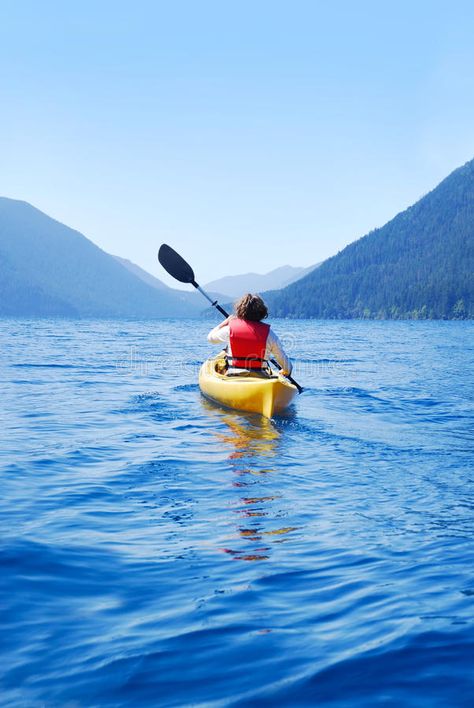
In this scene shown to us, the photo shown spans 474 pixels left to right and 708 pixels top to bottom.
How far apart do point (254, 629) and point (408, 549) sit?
162 cm

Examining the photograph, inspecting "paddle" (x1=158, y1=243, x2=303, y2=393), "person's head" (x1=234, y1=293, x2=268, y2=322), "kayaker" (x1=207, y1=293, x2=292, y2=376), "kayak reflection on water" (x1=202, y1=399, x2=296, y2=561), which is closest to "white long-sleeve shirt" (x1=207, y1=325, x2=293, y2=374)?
"kayaker" (x1=207, y1=293, x2=292, y2=376)

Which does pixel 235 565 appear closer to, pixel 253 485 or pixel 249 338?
pixel 253 485

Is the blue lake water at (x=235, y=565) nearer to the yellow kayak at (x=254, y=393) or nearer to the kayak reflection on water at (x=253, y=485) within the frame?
the kayak reflection on water at (x=253, y=485)

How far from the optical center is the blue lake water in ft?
9.21

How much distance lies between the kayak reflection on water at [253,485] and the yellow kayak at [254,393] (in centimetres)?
19

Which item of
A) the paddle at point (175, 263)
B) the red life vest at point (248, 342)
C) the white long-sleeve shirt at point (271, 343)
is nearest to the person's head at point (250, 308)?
the red life vest at point (248, 342)

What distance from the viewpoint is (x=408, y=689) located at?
2.72 m

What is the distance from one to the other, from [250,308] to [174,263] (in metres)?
6.54

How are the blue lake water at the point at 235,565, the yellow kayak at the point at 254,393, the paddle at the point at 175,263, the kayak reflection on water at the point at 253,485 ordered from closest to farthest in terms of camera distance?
1. the blue lake water at the point at 235,565
2. the kayak reflection on water at the point at 253,485
3. the yellow kayak at the point at 254,393
4. the paddle at the point at 175,263

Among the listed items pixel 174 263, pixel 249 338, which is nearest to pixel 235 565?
pixel 249 338

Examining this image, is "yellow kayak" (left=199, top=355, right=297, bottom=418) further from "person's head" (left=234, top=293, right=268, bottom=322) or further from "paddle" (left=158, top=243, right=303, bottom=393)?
"paddle" (left=158, top=243, right=303, bottom=393)

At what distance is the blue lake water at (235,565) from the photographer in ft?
9.21

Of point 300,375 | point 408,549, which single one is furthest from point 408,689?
point 300,375

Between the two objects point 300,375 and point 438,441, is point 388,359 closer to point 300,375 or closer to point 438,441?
point 300,375
